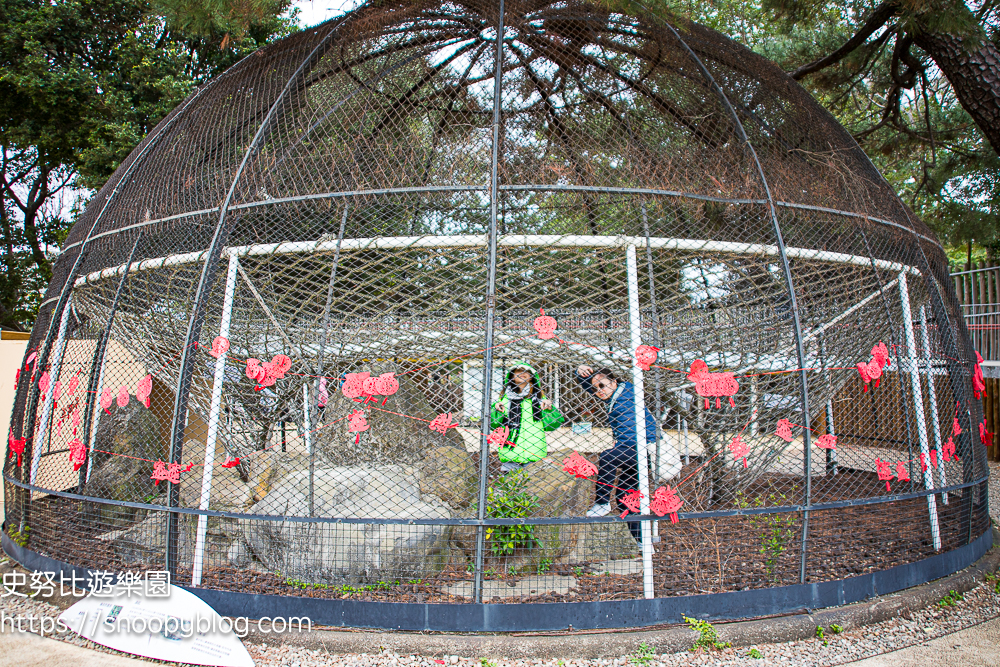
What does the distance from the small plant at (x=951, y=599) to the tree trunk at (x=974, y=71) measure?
3.90 metres

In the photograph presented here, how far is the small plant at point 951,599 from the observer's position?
354 cm

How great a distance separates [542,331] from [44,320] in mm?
4154

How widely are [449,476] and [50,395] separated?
3004 millimetres

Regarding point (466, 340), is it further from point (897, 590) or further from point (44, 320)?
point (44, 320)

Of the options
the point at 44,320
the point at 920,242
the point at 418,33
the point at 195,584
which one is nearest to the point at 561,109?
the point at 418,33

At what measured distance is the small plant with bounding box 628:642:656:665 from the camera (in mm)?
2918

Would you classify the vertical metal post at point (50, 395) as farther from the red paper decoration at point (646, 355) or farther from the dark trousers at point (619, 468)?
the red paper decoration at point (646, 355)

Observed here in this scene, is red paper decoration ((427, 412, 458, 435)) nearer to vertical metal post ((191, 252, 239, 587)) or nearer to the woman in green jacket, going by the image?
the woman in green jacket

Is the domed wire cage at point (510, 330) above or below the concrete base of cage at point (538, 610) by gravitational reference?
above

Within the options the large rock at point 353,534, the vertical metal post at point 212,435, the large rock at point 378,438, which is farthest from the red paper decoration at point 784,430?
the vertical metal post at point 212,435

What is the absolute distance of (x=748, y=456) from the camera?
3574 mm

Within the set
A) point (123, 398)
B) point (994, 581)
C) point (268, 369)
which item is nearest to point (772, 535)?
point (994, 581)

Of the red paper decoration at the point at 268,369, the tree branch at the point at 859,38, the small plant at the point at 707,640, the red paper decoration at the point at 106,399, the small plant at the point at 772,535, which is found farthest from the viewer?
the tree branch at the point at 859,38

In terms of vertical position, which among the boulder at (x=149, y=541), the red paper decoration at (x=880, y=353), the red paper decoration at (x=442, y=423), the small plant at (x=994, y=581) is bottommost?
the small plant at (x=994, y=581)
